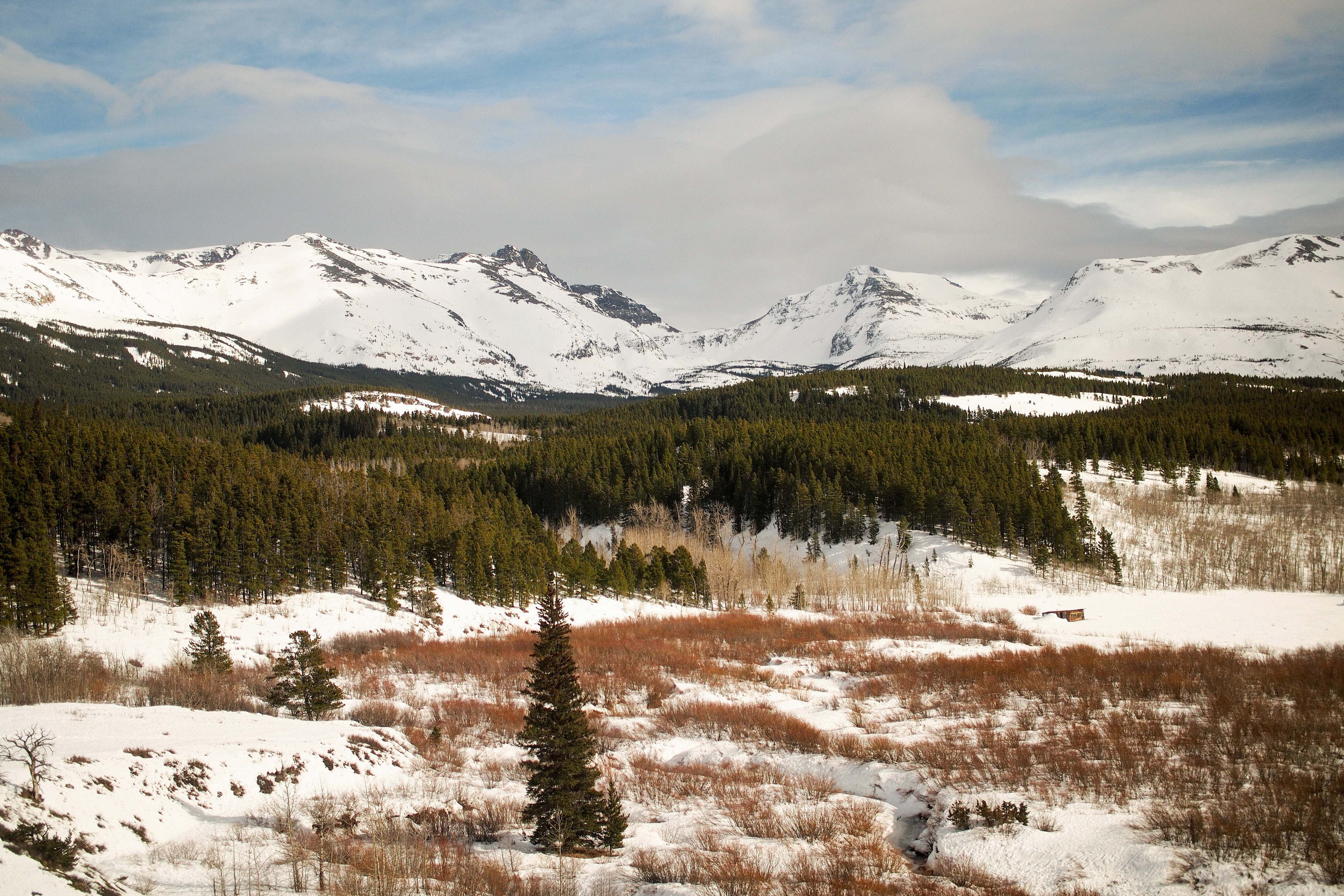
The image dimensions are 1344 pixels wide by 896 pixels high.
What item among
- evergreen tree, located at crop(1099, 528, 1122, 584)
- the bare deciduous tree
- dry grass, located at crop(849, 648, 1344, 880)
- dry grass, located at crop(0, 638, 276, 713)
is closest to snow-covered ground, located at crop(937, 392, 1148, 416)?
evergreen tree, located at crop(1099, 528, 1122, 584)

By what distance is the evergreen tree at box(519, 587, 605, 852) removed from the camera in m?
13.9

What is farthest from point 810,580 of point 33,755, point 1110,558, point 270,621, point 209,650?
point 33,755

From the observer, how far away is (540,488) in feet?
372

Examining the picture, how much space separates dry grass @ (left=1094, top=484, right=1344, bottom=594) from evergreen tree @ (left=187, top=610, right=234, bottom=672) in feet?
263

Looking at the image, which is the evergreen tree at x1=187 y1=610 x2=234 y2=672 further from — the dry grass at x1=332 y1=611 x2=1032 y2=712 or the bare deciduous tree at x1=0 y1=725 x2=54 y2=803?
the bare deciduous tree at x1=0 y1=725 x2=54 y2=803

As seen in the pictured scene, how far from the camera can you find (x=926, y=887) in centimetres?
1217

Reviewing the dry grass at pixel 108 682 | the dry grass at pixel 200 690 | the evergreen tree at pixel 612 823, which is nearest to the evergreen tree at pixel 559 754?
the evergreen tree at pixel 612 823

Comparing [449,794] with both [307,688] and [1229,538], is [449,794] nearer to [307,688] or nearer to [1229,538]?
[307,688]

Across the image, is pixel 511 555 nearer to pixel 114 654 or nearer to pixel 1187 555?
pixel 114 654

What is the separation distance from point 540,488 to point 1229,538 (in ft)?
298

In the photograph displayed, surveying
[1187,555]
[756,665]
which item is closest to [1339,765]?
[756,665]

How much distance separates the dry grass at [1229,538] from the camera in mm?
71875

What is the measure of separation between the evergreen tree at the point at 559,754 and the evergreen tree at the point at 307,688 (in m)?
10.2

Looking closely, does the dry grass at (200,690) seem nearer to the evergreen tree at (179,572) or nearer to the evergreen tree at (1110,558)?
the evergreen tree at (179,572)
